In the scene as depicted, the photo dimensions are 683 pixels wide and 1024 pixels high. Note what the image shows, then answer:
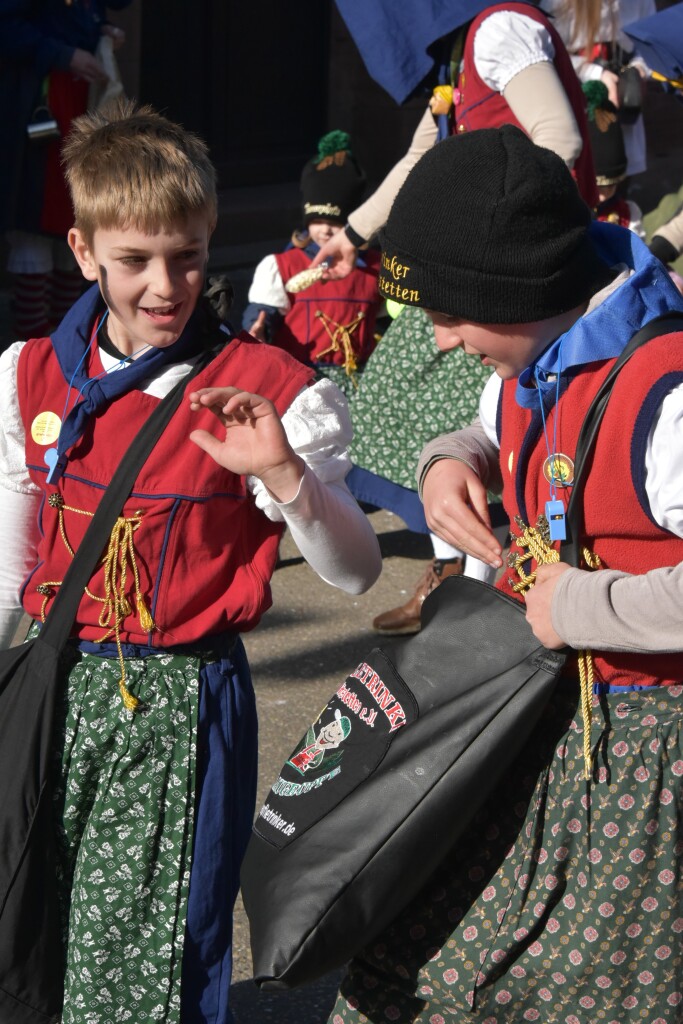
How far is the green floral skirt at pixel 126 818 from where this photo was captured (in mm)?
2178

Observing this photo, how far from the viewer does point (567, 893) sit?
6.02 feet

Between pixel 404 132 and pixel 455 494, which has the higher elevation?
pixel 455 494

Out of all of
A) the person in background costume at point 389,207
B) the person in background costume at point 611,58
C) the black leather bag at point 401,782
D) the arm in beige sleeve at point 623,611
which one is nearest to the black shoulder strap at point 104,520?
the black leather bag at point 401,782

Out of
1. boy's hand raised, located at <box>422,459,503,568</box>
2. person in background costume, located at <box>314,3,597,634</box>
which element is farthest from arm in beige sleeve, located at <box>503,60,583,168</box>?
boy's hand raised, located at <box>422,459,503,568</box>

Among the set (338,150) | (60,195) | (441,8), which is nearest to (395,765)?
(441,8)

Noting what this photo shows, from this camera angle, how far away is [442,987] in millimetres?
1879

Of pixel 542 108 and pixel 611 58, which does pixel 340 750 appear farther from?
pixel 611 58

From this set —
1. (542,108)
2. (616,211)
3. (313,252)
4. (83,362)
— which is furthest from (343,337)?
(83,362)

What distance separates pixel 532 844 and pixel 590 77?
5308 mm

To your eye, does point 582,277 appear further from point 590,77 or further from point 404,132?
point 404,132

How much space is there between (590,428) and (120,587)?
2.63 feet

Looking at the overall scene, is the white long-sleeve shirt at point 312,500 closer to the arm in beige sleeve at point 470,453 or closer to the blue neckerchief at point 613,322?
the arm in beige sleeve at point 470,453

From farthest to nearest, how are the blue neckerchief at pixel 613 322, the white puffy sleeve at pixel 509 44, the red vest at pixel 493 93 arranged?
the red vest at pixel 493 93
the white puffy sleeve at pixel 509 44
the blue neckerchief at pixel 613 322

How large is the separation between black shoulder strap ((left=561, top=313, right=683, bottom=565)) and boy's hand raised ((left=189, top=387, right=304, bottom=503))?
1.34ft
